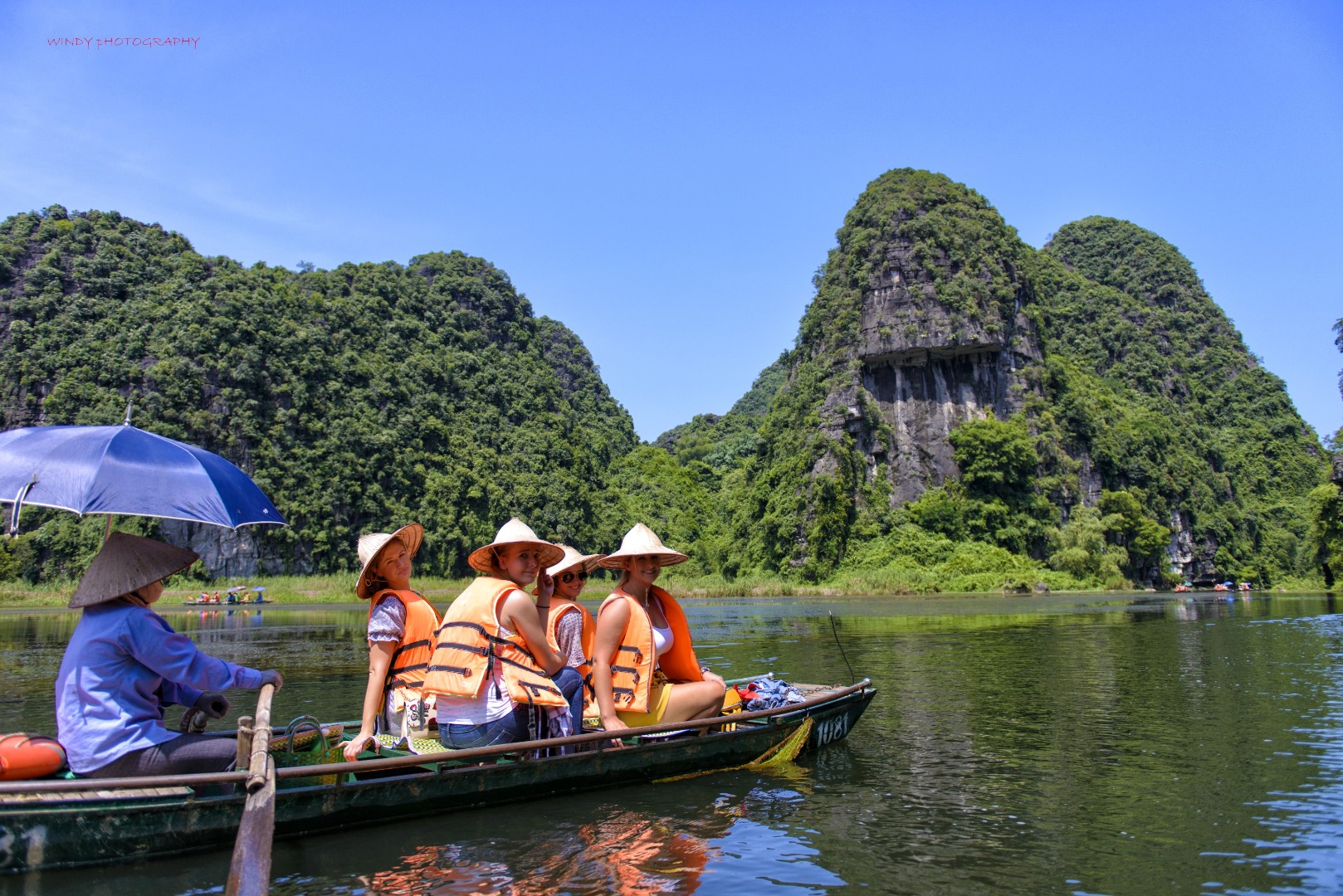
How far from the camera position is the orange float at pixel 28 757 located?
5.32 m

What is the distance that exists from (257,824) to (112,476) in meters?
2.14

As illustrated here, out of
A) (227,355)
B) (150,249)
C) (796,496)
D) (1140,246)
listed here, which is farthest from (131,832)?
(1140,246)

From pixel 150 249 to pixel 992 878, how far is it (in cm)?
7282

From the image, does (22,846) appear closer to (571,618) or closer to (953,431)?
(571,618)

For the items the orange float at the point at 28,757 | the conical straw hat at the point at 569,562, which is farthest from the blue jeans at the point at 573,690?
the orange float at the point at 28,757

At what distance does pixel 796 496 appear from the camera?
58.6 meters

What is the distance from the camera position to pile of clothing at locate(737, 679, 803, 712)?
9281 mm

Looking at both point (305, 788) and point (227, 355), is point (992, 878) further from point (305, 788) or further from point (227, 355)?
point (227, 355)

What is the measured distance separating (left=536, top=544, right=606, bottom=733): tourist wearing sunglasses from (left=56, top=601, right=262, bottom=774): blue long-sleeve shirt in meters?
2.65

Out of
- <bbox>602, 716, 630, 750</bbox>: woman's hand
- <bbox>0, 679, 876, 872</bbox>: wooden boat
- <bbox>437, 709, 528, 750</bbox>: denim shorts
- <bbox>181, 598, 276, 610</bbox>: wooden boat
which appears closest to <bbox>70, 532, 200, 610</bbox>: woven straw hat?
<bbox>0, 679, 876, 872</bbox>: wooden boat

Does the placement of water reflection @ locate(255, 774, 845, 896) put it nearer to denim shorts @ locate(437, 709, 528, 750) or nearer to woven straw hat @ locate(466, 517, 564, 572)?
denim shorts @ locate(437, 709, 528, 750)

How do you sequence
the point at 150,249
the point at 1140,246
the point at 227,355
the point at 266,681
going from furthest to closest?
the point at 1140,246 < the point at 150,249 < the point at 227,355 < the point at 266,681

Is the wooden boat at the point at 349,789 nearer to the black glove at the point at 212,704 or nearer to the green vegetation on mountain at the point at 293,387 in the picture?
the black glove at the point at 212,704

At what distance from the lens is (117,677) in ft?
17.5
